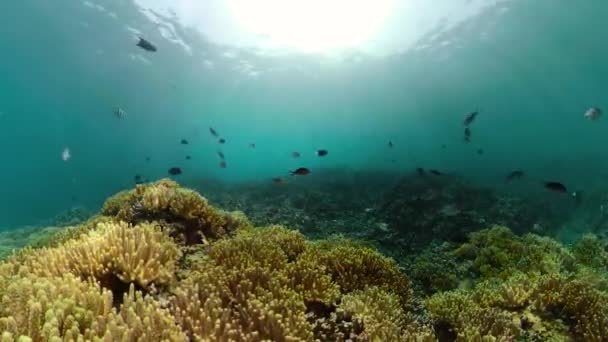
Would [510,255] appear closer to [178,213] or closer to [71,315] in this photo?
[178,213]

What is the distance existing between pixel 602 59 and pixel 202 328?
58.6 meters

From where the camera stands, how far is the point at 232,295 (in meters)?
3.81

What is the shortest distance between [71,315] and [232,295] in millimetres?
1422

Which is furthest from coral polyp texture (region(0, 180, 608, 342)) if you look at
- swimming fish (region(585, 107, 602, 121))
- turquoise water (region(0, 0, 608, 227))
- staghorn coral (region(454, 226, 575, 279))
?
turquoise water (region(0, 0, 608, 227))

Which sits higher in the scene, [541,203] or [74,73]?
[74,73]

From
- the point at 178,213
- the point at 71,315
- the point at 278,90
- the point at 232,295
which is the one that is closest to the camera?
the point at 71,315

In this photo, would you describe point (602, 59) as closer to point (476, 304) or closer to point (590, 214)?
point (590, 214)

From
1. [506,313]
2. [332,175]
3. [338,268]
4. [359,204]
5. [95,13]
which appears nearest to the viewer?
[506,313]

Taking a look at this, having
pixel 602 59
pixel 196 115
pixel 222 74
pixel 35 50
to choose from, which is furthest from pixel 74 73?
pixel 602 59

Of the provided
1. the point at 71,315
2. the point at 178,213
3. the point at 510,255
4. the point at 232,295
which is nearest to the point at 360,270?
the point at 232,295

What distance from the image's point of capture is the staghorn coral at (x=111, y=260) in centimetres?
380

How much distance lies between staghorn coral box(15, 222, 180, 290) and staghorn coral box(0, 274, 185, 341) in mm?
418

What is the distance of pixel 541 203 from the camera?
21281mm

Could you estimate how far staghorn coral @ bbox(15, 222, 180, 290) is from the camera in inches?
150
